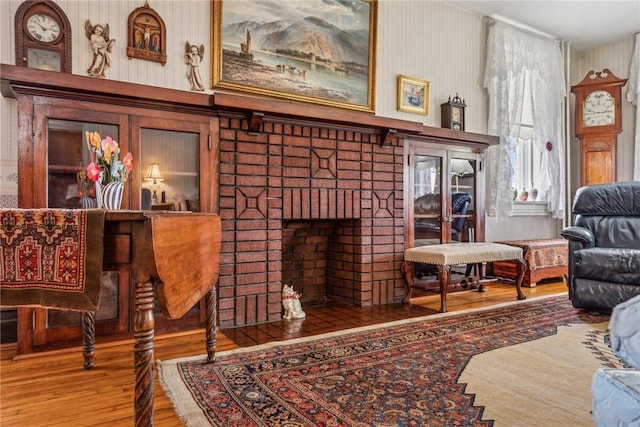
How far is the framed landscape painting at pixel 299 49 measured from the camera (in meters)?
2.96

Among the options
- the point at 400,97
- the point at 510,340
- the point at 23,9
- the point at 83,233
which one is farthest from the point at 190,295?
the point at 400,97

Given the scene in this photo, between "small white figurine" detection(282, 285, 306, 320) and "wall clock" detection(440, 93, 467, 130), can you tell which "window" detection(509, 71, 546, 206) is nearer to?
"wall clock" detection(440, 93, 467, 130)

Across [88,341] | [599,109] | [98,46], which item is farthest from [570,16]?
[88,341]

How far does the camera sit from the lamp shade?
2523 mm

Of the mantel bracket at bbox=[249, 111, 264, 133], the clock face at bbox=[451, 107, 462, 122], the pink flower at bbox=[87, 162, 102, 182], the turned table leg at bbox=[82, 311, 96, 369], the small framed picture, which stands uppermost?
the small framed picture

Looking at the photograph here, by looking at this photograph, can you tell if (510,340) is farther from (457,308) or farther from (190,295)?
(190,295)

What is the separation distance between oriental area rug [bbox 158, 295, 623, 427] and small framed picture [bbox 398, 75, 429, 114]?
7.12 feet

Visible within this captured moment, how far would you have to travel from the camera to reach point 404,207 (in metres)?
3.63

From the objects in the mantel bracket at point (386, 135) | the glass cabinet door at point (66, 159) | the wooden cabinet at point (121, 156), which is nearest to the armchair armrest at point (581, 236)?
the mantel bracket at point (386, 135)

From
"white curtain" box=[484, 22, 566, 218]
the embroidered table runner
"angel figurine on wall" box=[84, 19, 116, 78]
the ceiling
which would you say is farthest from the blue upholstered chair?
the ceiling

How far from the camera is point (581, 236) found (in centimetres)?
305

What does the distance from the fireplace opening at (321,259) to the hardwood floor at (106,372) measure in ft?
0.77

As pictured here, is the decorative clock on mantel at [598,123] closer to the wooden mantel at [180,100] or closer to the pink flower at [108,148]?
the wooden mantel at [180,100]

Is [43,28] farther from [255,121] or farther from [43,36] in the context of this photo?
[255,121]
